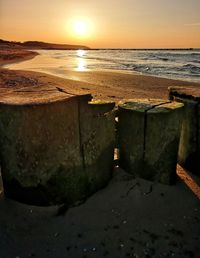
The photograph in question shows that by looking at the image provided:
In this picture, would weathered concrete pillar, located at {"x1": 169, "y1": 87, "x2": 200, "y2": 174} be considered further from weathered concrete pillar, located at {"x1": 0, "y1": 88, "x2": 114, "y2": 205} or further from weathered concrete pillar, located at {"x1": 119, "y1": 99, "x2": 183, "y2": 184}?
weathered concrete pillar, located at {"x1": 0, "y1": 88, "x2": 114, "y2": 205}

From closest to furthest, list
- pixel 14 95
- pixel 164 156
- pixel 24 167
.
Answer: pixel 24 167, pixel 14 95, pixel 164 156

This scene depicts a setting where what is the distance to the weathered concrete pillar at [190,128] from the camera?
3.64 m

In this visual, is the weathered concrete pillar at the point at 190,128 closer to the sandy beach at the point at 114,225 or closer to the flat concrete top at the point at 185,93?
the flat concrete top at the point at 185,93

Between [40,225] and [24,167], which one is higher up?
[24,167]

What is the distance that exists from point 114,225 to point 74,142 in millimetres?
923

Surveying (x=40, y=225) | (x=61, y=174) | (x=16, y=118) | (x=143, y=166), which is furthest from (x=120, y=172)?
(x=16, y=118)

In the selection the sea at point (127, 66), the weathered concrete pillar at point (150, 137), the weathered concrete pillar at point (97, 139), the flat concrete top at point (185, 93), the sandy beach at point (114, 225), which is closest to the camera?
the sandy beach at point (114, 225)

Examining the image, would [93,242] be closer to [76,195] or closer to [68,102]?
[76,195]

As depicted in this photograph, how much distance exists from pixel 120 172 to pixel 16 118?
1425 mm

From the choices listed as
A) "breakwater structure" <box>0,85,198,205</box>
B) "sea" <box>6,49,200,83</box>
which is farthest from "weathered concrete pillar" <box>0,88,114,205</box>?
"sea" <box>6,49,200,83</box>

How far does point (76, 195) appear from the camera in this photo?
315 cm

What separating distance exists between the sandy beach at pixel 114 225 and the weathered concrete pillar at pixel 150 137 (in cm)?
15

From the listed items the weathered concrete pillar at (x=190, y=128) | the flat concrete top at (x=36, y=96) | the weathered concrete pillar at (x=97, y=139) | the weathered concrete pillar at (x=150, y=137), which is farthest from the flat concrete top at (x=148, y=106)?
the flat concrete top at (x=36, y=96)

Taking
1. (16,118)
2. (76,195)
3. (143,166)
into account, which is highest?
(16,118)
